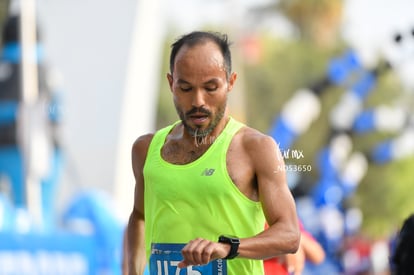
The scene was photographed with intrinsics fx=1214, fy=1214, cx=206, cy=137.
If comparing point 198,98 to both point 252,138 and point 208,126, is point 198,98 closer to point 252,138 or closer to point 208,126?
point 208,126

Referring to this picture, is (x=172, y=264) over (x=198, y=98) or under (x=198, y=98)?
under

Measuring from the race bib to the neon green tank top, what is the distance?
0.06 feet

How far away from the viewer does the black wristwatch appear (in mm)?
4055

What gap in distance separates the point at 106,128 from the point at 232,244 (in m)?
16.8

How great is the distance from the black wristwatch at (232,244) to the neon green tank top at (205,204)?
0.78ft

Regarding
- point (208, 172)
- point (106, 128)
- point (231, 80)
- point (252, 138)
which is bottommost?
point (208, 172)

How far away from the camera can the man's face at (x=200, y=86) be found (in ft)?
14.3

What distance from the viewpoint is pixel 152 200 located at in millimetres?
4516

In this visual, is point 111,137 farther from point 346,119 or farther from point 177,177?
point 177,177

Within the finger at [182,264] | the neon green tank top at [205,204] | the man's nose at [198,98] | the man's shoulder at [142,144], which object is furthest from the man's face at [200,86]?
the finger at [182,264]

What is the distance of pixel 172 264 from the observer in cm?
440

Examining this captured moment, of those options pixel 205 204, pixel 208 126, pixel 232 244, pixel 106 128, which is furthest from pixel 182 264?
pixel 106 128

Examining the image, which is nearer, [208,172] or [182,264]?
[182,264]

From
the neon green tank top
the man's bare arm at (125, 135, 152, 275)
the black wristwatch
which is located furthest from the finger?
the man's bare arm at (125, 135, 152, 275)
